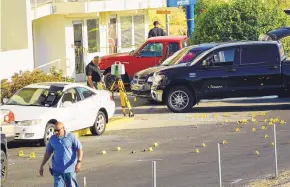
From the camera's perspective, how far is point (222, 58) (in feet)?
82.2

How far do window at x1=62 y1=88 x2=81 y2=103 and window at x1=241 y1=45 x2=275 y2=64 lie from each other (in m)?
5.85

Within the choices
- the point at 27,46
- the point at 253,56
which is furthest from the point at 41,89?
the point at 27,46

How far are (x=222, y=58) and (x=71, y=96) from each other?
571 cm

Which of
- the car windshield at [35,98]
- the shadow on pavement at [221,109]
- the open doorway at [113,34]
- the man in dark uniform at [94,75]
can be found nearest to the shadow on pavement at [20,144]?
the car windshield at [35,98]

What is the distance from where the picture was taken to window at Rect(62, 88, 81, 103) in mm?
20691

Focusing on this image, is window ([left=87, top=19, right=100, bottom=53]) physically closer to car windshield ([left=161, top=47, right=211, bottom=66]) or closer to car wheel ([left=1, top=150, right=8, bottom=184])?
car windshield ([left=161, top=47, right=211, bottom=66])

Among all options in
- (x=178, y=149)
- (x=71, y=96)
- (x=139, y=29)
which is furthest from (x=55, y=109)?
(x=139, y=29)

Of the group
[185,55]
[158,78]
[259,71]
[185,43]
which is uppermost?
[185,43]

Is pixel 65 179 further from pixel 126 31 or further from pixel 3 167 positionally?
pixel 126 31

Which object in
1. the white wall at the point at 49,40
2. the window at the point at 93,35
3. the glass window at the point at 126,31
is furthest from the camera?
the glass window at the point at 126,31

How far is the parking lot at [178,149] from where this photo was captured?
15.6 metres

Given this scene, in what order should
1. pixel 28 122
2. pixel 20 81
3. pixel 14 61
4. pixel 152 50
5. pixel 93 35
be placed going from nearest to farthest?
pixel 28 122, pixel 20 81, pixel 14 61, pixel 152 50, pixel 93 35

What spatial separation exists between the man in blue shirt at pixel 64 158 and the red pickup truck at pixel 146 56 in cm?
1680

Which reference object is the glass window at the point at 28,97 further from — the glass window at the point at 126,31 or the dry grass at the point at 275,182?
the glass window at the point at 126,31
